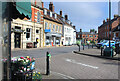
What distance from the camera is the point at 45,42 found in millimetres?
26703

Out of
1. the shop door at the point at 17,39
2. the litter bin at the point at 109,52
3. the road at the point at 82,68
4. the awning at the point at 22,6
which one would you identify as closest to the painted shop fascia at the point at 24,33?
the shop door at the point at 17,39

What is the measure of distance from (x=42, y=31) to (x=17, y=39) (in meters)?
7.31

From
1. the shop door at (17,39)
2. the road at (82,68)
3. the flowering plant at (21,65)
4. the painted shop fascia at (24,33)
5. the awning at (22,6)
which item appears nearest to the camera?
the awning at (22,6)

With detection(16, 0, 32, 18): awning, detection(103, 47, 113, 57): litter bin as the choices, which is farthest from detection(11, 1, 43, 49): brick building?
detection(16, 0, 32, 18): awning

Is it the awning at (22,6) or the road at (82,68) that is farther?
the road at (82,68)

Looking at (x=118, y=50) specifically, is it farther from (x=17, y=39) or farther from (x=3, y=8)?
(x=17, y=39)

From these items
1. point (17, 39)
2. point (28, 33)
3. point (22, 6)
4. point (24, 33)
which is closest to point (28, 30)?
point (28, 33)

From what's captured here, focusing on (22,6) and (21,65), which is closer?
(22,6)

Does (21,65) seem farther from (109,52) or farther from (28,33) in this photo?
(28,33)

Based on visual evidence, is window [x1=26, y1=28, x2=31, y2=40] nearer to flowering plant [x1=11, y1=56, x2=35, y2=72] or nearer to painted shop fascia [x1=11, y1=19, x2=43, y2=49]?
painted shop fascia [x1=11, y1=19, x2=43, y2=49]

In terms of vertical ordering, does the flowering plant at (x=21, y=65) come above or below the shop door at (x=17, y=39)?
below

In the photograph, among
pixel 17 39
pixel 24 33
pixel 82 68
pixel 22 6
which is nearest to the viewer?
pixel 22 6

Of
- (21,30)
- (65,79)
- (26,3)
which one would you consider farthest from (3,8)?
(21,30)

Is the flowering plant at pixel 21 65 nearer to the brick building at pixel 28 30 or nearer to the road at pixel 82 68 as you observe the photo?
the road at pixel 82 68
